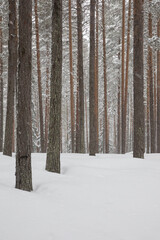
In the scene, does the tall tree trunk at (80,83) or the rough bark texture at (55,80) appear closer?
the rough bark texture at (55,80)

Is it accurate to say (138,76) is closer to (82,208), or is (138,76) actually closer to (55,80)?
(55,80)

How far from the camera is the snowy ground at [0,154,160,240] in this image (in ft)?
9.30

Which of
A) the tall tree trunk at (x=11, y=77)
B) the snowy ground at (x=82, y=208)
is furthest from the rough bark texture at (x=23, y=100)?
the tall tree trunk at (x=11, y=77)

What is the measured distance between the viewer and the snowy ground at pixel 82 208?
2835 millimetres

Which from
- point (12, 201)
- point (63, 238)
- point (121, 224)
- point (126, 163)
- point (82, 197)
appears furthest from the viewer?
point (126, 163)

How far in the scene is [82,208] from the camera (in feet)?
12.0

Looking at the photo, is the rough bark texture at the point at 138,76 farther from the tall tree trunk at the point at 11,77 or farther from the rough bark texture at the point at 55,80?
the tall tree trunk at the point at 11,77

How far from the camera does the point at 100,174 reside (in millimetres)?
5836

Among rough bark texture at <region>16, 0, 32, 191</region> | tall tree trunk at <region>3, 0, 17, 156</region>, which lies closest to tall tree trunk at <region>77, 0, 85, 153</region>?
tall tree trunk at <region>3, 0, 17, 156</region>

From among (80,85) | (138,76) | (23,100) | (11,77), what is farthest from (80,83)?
(23,100)

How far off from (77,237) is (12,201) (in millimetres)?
1271

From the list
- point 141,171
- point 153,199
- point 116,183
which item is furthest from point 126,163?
point 153,199

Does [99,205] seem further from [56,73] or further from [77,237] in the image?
[56,73]

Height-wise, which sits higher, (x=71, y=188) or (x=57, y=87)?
(x=57, y=87)
